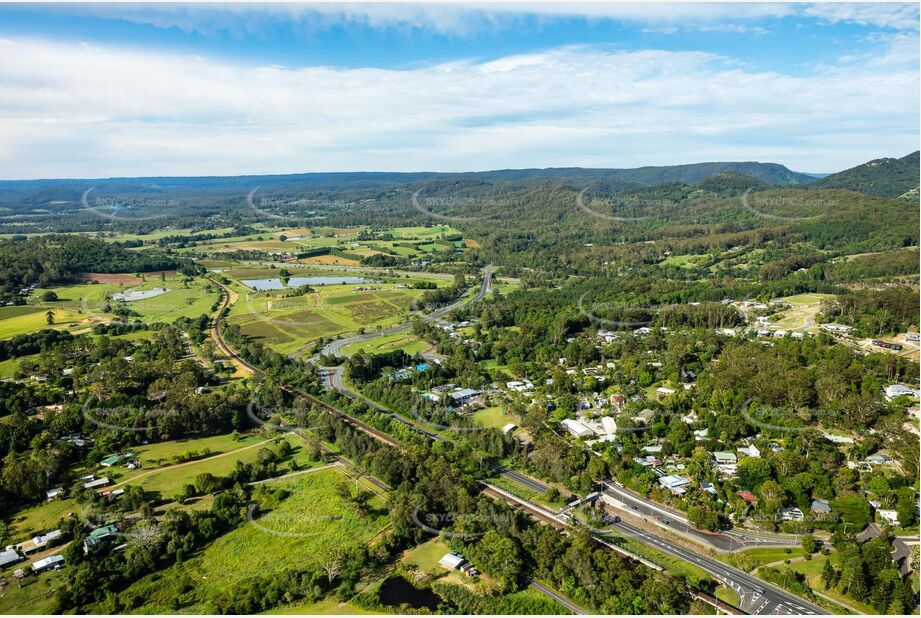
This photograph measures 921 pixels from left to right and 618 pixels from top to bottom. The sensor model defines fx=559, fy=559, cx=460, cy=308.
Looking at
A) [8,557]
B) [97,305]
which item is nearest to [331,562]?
[8,557]

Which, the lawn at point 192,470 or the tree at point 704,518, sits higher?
the tree at point 704,518

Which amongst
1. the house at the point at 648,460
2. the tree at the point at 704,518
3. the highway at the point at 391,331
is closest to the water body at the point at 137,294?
the highway at the point at 391,331

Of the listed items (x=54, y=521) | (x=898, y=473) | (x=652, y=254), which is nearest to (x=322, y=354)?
(x=54, y=521)

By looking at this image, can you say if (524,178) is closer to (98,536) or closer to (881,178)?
(881,178)

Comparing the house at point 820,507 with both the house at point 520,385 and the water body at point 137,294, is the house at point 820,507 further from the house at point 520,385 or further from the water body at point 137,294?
the water body at point 137,294

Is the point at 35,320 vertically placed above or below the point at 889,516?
above
